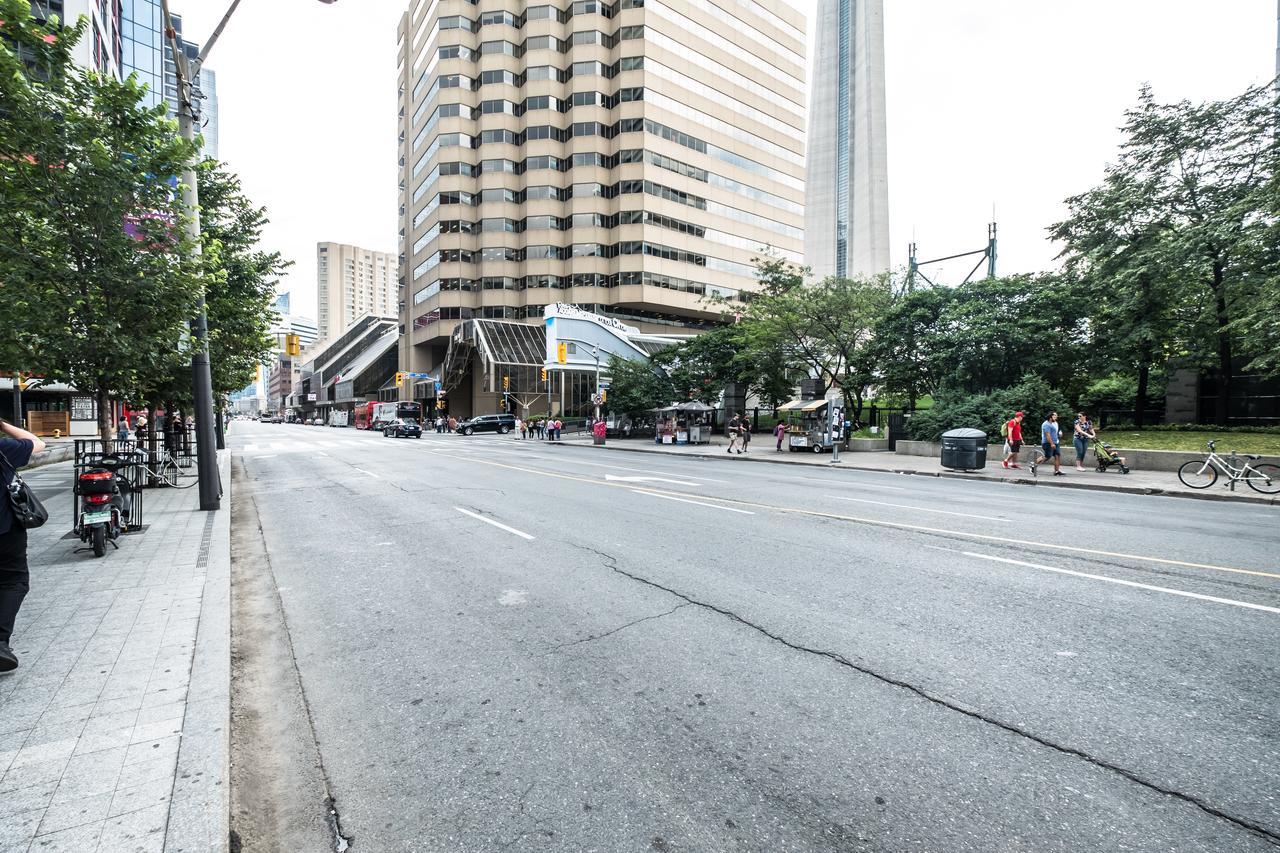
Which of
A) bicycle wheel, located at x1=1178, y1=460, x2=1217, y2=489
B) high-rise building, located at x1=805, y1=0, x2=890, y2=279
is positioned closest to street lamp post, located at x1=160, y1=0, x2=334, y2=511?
bicycle wheel, located at x1=1178, y1=460, x2=1217, y2=489

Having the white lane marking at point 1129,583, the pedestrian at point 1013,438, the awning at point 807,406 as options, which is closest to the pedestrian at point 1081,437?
the pedestrian at point 1013,438

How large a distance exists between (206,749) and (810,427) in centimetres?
2618

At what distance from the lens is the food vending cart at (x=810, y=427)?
87.2ft

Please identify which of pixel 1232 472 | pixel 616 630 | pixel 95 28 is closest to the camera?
pixel 616 630

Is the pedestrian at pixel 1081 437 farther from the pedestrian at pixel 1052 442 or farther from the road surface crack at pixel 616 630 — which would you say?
the road surface crack at pixel 616 630

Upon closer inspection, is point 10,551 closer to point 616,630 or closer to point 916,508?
point 616,630

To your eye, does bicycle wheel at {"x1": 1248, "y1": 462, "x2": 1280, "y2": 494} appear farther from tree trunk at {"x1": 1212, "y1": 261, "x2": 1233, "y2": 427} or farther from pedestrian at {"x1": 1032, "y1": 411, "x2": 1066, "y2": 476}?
tree trunk at {"x1": 1212, "y1": 261, "x2": 1233, "y2": 427}

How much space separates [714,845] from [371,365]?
101227 mm

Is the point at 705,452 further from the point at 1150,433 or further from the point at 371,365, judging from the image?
the point at 371,365

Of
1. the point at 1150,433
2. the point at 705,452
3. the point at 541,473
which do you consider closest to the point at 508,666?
the point at 541,473

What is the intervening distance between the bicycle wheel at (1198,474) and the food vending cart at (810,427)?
12.6m

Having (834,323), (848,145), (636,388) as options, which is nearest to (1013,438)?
(834,323)

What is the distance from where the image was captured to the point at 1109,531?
27.8ft

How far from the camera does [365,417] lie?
72.4m
